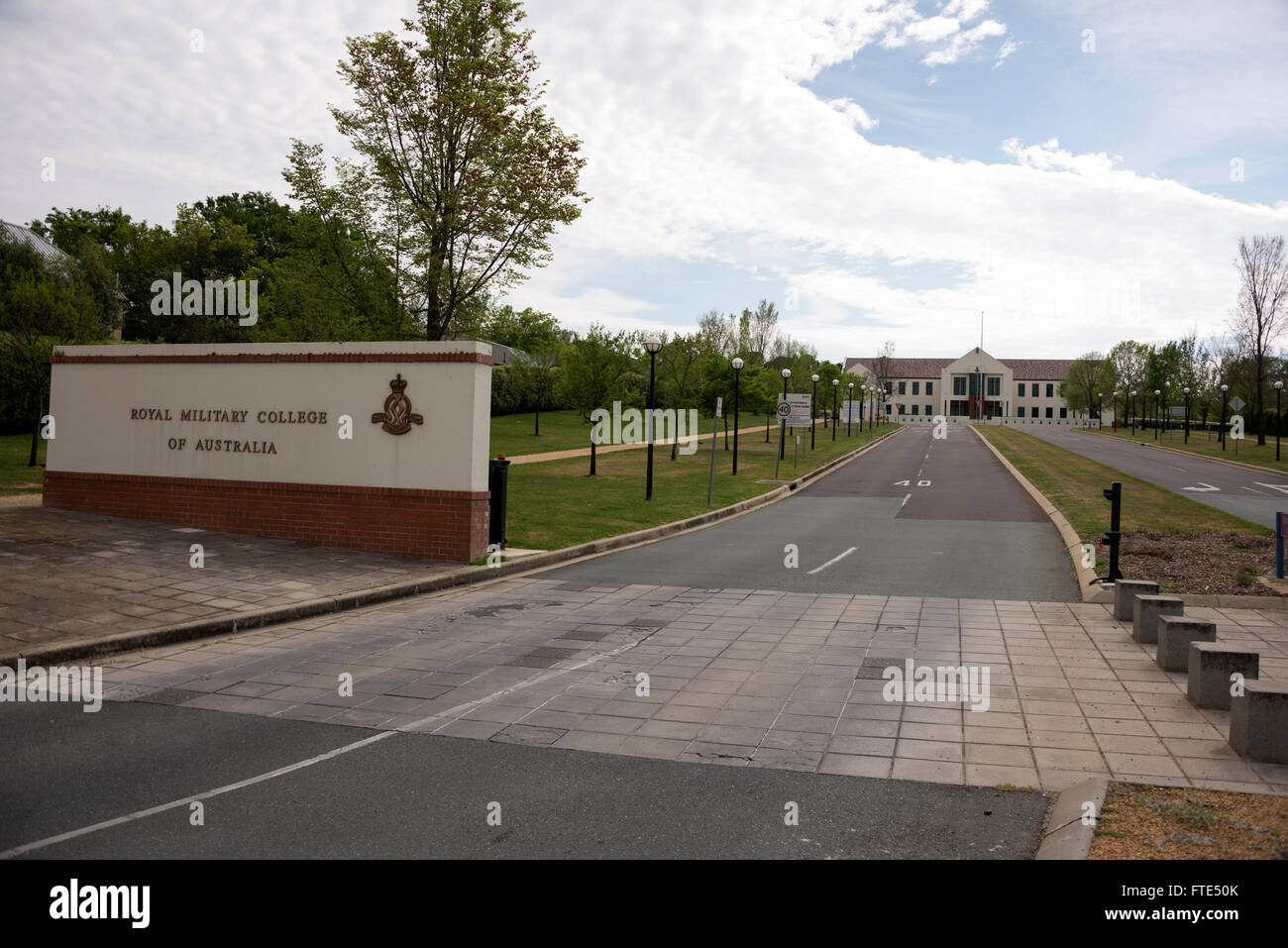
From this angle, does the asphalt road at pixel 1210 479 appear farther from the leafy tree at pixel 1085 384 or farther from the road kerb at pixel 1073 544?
the leafy tree at pixel 1085 384

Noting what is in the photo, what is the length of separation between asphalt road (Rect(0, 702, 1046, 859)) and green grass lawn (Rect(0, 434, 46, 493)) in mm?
15821

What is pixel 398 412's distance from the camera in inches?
541

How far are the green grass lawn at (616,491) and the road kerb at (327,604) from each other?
39 cm

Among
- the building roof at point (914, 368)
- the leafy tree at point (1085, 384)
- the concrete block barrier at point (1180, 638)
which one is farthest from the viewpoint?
the building roof at point (914, 368)

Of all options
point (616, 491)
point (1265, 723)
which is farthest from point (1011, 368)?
point (1265, 723)

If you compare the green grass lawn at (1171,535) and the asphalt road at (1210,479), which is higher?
the asphalt road at (1210,479)

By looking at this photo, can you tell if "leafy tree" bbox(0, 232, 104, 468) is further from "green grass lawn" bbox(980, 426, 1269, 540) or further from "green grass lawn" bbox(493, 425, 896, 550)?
"green grass lawn" bbox(980, 426, 1269, 540)

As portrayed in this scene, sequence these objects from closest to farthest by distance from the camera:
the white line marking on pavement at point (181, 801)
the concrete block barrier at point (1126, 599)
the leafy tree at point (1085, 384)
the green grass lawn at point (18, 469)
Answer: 1. the white line marking on pavement at point (181, 801)
2. the concrete block barrier at point (1126, 599)
3. the green grass lawn at point (18, 469)
4. the leafy tree at point (1085, 384)

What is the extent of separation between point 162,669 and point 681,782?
519cm

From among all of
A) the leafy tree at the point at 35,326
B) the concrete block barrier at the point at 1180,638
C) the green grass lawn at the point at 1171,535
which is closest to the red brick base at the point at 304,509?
the leafy tree at the point at 35,326

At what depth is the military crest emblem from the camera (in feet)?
44.9

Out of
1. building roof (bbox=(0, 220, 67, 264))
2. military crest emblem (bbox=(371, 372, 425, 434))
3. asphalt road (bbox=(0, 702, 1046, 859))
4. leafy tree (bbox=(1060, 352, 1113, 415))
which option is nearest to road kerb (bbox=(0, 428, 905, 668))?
asphalt road (bbox=(0, 702, 1046, 859))

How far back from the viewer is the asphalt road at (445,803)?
170 inches

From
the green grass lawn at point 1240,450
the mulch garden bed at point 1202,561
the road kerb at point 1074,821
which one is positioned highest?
the green grass lawn at point 1240,450
